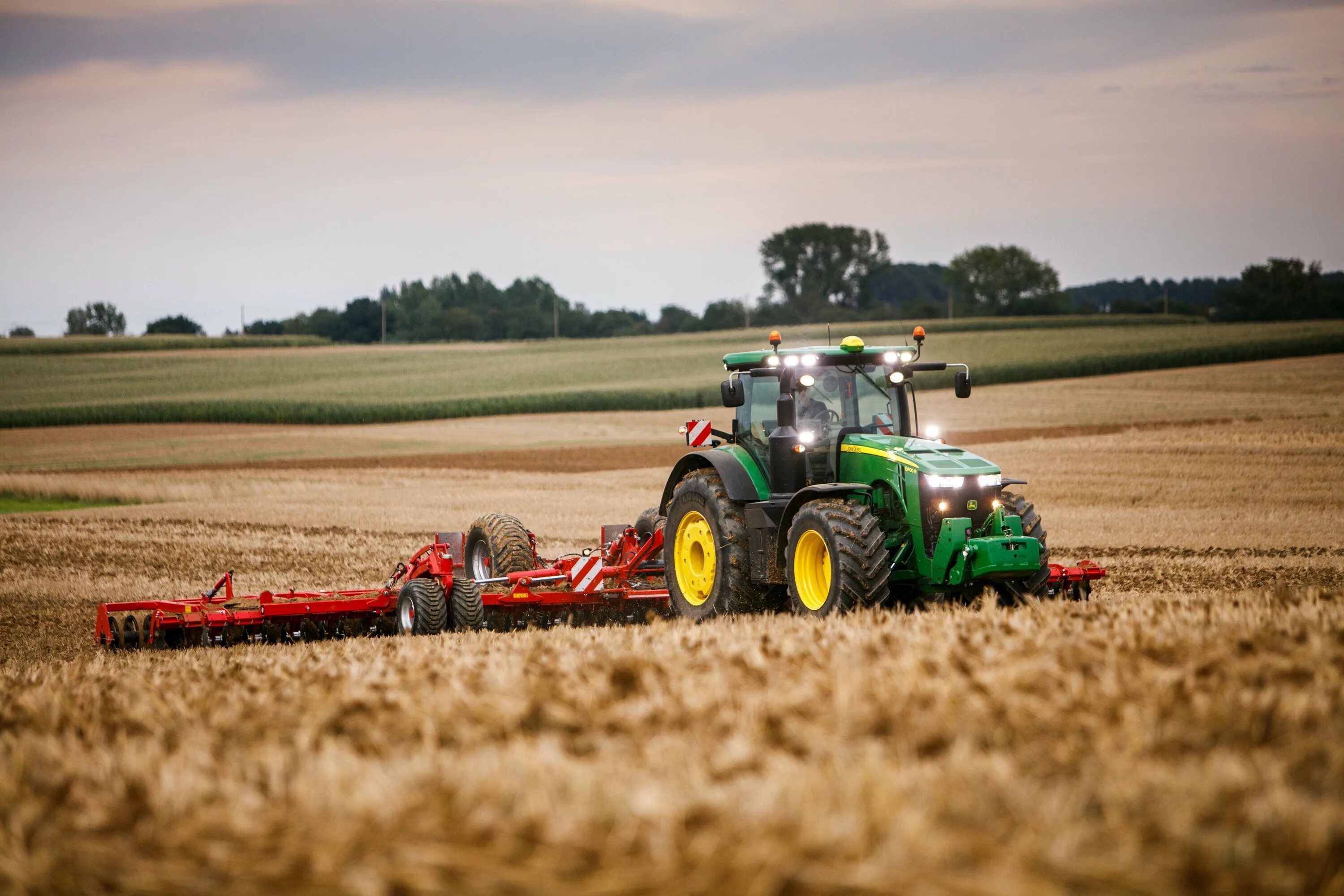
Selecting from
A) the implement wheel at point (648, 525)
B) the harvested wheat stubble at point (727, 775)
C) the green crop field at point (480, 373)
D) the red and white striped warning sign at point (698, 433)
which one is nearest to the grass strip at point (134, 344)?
the green crop field at point (480, 373)

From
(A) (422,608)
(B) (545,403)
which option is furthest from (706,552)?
(B) (545,403)

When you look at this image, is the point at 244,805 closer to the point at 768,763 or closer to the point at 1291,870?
the point at 768,763

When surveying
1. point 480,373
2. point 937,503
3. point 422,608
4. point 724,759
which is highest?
point 480,373

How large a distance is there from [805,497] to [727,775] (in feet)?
19.1

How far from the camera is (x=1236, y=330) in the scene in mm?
60594

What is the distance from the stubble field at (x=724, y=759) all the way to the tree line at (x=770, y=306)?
265 ft

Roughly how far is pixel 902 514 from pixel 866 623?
7.26 ft

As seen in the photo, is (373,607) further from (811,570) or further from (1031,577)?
(1031,577)

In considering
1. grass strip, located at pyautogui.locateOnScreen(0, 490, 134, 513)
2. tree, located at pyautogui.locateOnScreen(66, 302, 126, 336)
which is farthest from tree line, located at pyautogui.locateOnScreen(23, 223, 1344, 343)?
grass strip, located at pyautogui.locateOnScreen(0, 490, 134, 513)

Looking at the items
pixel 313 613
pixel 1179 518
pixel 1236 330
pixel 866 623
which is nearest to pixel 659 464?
pixel 1179 518

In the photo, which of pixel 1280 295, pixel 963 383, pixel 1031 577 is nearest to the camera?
→ pixel 1031 577

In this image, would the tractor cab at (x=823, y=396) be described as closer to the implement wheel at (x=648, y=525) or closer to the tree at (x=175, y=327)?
the implement wheel at (x=648, y=525)

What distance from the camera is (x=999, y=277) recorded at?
101625mm

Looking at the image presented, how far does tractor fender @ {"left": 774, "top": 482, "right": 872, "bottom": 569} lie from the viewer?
9766mm
